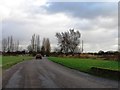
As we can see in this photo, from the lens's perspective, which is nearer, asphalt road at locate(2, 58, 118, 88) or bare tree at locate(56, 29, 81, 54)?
asphalt road at locate(2, 58, 118, 88)

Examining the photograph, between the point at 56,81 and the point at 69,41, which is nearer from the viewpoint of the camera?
the point at 56,81

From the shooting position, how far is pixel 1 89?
14.1m

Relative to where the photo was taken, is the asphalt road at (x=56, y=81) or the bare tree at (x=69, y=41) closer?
the asphalt road at (x=56, y=81)

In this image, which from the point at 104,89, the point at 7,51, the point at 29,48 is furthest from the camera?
the point at 29,48

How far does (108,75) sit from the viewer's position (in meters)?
22.0

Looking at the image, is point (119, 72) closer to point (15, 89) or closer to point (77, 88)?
point (77, 88)

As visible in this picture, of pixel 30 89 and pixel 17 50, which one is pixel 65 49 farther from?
pixel 30 89

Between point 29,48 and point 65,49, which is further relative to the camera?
point 29,48

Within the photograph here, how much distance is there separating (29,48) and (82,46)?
4813cm

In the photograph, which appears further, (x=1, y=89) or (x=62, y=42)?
(x=62, y=42)

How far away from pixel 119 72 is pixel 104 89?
23.2ft

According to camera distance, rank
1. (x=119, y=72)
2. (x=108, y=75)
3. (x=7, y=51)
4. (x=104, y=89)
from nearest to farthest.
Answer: (x=104, y=89), (x=119, y=72), (x=108, y=75), (x=7, y=51)

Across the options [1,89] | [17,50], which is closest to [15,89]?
[1,89]

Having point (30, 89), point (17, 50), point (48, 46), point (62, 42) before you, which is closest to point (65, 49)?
point (62, 42)
